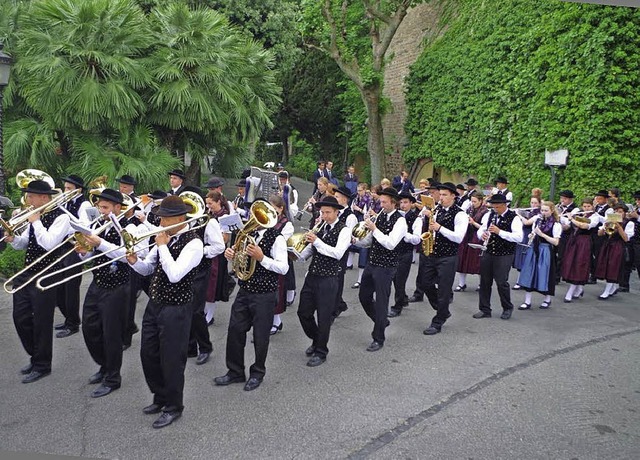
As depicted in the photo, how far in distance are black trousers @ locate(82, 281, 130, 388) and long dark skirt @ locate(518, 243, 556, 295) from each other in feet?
20.3

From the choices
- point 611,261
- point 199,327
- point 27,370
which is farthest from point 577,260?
point 27,370

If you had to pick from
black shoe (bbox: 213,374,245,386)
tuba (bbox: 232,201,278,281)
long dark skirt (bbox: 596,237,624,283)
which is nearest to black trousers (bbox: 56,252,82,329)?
black shoe (bbox: 213,374,245,386)

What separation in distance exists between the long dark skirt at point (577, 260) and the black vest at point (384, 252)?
Answer: 4.40m

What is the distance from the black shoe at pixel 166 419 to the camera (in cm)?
445

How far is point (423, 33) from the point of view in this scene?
21500 mm

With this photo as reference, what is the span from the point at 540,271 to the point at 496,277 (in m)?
1.09

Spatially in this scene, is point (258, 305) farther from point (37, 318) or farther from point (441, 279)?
point (441, 279)

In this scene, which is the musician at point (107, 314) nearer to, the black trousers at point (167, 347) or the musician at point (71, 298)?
the black trousers at point (167, 347)

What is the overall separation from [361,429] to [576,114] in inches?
433

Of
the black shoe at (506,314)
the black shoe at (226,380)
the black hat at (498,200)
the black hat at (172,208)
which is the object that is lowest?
the black shoe at (226,380)

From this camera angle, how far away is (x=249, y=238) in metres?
5.07

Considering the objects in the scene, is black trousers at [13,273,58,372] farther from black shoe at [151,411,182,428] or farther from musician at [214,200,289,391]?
musician at [214,200,289,391]

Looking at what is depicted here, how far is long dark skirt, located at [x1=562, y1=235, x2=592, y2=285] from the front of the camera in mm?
9172

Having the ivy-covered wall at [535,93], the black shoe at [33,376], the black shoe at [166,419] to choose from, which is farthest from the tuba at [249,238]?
the ivy-covered wall at [535,93]
